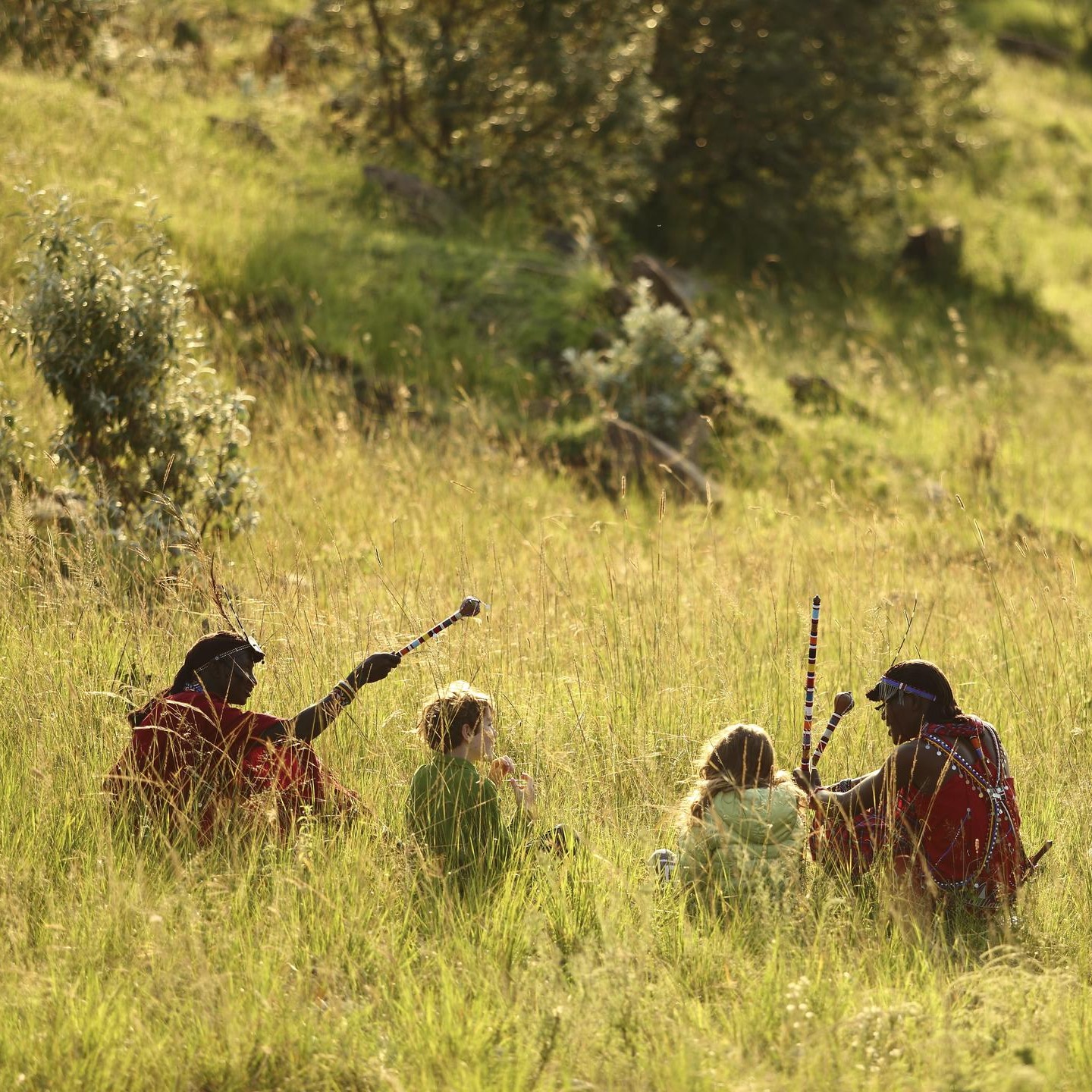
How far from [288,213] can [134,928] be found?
9.66 metres

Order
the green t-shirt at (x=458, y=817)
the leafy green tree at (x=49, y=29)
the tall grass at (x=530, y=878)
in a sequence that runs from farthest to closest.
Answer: the leafy green tree at (x=49, y=29) → the green t-shirt at (x=458, y=817) → the tall grass at (x=530, y=878)

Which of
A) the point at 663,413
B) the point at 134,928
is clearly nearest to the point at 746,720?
the point at 134,928

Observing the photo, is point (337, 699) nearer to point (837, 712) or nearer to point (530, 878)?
point (530, 878)

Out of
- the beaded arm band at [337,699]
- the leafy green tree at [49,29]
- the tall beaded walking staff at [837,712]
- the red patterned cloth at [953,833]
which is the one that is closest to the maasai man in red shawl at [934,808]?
the red patterned cloth at [953,833]

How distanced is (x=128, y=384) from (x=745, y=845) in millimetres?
4644

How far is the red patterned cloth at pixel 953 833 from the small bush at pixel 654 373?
6463 mm

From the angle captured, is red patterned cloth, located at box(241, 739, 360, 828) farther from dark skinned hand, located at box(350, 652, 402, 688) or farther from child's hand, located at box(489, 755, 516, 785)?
child's hand, located at box(489, 755, 516, 785)

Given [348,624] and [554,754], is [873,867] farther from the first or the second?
[348,624]

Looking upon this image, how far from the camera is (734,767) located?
4477 mm

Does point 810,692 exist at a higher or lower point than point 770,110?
lower

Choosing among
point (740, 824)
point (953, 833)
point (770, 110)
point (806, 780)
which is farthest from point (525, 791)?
point (770, 110)

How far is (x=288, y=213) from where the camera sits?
12.5 meters

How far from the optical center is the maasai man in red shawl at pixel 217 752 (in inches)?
174

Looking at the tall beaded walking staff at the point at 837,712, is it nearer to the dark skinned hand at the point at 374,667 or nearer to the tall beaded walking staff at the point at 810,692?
the tall beaded walking staff at the point at 810,692
